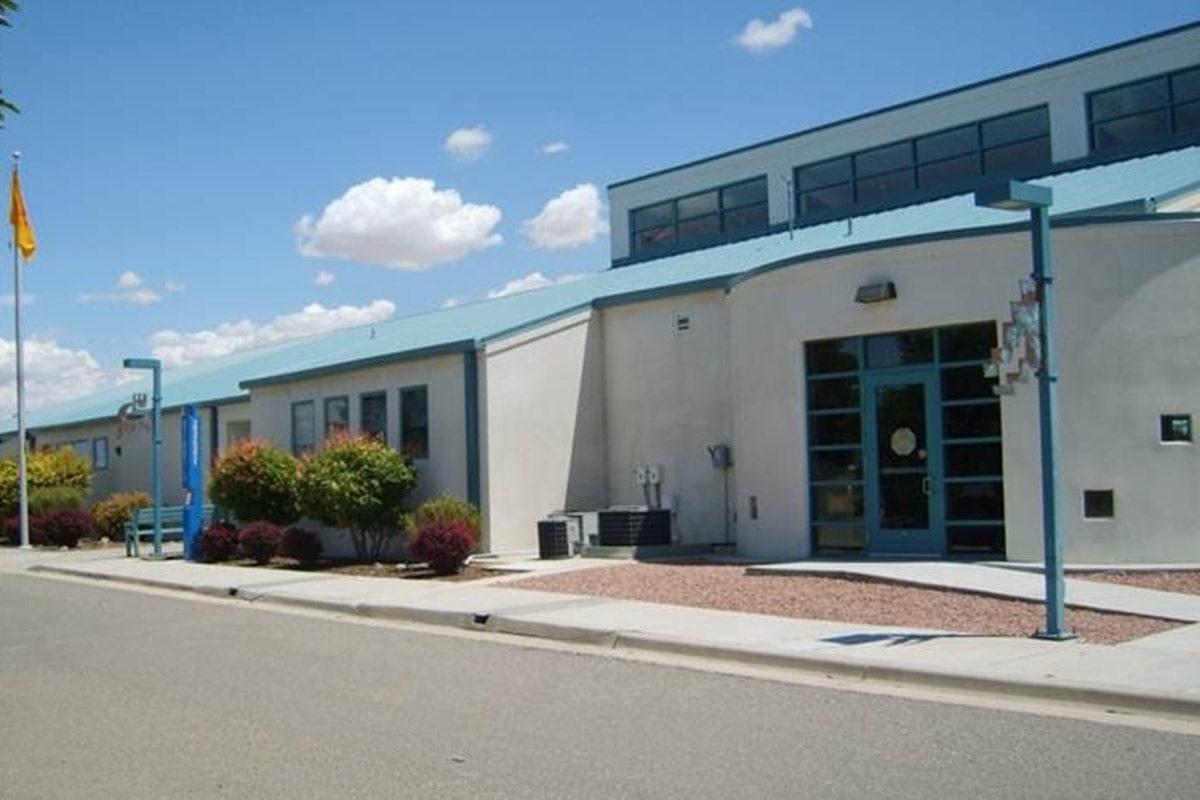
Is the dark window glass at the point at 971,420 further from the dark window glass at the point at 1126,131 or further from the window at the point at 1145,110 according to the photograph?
the dark window glass at the point at 1126,131

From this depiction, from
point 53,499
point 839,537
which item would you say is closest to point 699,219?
point 839,537

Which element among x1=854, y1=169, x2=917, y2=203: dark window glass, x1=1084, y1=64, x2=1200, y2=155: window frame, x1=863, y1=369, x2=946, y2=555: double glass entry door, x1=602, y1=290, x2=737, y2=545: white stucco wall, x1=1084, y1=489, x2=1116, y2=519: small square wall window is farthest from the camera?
x1=854, y1=169, x2=917, y2=203: dark window glass

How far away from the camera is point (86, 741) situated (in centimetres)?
855

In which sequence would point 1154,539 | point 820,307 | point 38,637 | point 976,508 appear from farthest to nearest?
point 820,307, point 976,508, point 1154,539, point 38,637

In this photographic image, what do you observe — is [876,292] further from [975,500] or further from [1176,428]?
[1176,428]

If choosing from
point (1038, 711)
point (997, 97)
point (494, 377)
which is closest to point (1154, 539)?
point (1038, 711)

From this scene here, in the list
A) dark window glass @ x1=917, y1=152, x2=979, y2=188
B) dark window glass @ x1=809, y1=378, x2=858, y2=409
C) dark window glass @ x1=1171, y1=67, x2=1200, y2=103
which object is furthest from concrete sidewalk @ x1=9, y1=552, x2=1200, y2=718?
dark window glass @ x1=1171, y1=67, x2=1200, y2=103

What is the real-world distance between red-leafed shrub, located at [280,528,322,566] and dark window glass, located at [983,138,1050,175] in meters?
15.1

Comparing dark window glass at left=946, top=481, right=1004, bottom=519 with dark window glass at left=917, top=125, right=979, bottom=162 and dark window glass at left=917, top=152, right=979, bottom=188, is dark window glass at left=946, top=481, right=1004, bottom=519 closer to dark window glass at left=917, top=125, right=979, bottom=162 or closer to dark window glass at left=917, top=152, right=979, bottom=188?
dark window glass at left=917, top=152, right=979, bottom=188

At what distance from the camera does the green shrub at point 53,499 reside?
33.9m

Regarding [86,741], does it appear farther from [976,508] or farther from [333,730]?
[976,508]

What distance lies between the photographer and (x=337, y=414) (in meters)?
25.8

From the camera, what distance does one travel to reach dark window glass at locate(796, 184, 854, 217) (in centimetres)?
2927

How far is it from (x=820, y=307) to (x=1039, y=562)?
15.0ft
